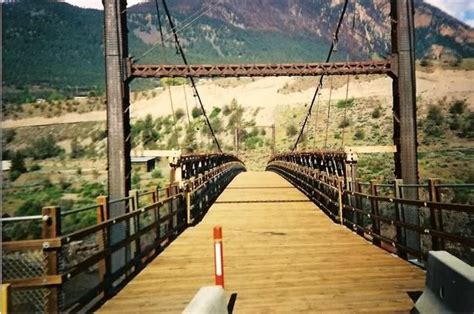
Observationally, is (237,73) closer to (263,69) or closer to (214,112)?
(263,69)

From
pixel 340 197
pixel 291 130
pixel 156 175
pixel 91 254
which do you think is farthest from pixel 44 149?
pixel 91 254

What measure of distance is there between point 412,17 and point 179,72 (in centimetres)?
724

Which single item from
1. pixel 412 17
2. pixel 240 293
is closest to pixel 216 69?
pixel 412 17

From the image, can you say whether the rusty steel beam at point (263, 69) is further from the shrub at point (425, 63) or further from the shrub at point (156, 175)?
the shrub at point (425, 63)

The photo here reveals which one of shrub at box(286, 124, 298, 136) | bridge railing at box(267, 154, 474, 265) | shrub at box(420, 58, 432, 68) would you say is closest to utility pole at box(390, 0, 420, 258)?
bridge railing at box(267, 154, 474, 265)

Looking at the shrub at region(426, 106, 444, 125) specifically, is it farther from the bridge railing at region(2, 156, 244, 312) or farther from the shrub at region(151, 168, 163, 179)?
the bridge railing at region(2, 156, 244, 312)

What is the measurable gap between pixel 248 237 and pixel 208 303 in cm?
758

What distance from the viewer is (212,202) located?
19.6 m

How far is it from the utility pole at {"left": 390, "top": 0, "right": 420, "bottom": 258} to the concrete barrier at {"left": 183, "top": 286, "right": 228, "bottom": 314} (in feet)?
34.9

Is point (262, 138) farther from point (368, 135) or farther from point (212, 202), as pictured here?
point (212, 202)

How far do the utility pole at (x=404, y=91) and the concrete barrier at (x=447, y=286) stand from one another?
945cm

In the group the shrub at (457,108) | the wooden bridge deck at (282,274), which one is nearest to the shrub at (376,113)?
the shrub at (457,108)

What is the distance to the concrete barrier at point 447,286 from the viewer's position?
3.76 metres

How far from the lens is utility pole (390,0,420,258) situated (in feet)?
44.9
